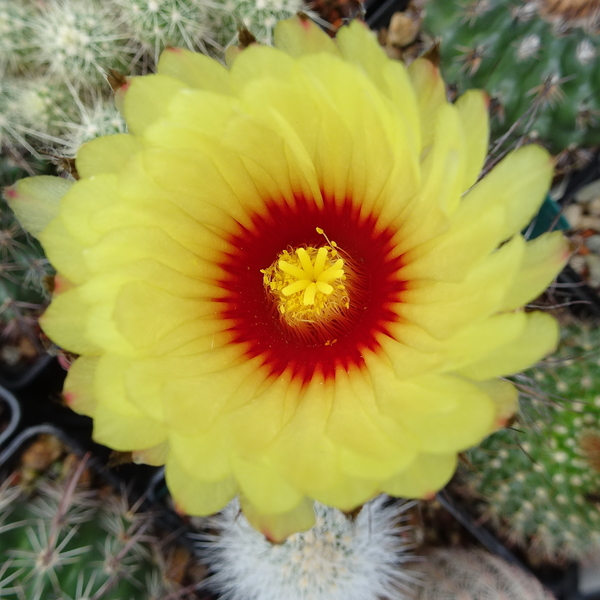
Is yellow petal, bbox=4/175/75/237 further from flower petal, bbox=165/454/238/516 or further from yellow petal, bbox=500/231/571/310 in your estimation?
yellow petal, bbox=500/231/571/310

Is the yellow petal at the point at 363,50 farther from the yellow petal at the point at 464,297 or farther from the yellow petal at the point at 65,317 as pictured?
the yellow petal at the point at 65,317

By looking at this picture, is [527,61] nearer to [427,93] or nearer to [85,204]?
[427,93]

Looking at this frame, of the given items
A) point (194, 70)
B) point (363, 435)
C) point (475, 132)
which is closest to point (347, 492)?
point (363, 435)

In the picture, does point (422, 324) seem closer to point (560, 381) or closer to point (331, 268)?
point (331, 268)

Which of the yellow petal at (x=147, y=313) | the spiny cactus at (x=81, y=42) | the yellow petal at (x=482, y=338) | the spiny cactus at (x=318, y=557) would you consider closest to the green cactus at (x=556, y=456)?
the spiny cactus at (x=318, y=557)

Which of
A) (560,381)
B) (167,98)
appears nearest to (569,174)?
(560,381)

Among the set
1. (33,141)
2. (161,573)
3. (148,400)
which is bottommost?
(161,573)

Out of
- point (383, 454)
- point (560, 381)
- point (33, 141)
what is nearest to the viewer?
point (383, 454)
